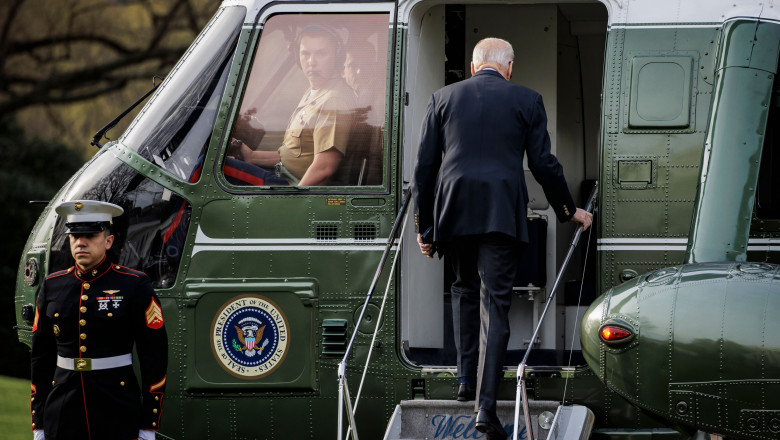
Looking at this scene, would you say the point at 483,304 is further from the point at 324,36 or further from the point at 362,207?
the point at 324,36

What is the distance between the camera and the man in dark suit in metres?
5.67

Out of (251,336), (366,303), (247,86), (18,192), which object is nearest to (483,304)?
(366,303)

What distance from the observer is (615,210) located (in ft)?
20.3

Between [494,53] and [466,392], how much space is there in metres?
1.71

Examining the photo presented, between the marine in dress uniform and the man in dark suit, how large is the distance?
145cm

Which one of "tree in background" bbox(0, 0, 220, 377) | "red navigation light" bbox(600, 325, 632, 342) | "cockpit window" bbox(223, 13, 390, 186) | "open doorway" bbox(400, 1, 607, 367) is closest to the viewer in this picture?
"red navigation light" bbox(600, 325, 632, 342)

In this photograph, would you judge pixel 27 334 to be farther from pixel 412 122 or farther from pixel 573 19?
pixel 573 19

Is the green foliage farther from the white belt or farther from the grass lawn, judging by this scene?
the white belt

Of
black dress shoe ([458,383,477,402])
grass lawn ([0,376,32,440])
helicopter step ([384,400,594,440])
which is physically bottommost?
grass lawn ([0,376,32,440])

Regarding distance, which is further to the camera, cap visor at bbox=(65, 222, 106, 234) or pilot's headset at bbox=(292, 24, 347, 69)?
pilot's headset at bbox=(292, 24, 347, 69)

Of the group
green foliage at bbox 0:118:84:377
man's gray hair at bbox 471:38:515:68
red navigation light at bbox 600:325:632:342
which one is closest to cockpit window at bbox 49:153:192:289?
man's gray hair at bbox 471:38:515:68

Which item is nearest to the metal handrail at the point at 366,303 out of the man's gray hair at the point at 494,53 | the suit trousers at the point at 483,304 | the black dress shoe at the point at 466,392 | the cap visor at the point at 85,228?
the suit trousers at the point at 483,304

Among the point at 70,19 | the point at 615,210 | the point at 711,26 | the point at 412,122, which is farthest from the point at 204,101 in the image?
the point at 70,19

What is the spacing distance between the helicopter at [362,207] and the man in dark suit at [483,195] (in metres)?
0.35
